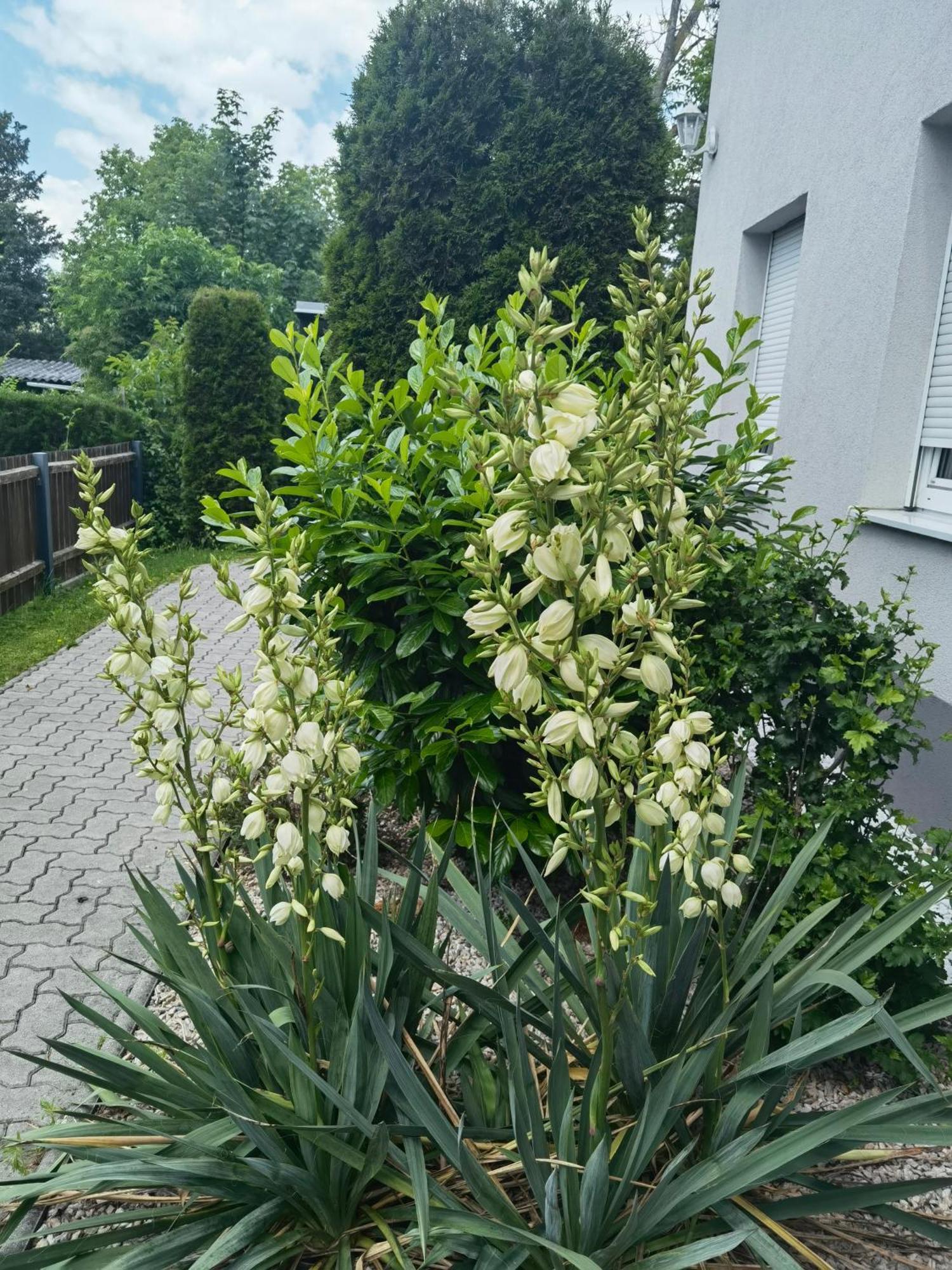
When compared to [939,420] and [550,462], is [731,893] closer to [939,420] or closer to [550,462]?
[550,462]

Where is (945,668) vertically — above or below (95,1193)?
above

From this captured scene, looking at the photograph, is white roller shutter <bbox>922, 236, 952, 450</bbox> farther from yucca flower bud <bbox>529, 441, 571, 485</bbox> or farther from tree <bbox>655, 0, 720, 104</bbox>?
tree <bbox>655, 0, 720, 104</bbox>

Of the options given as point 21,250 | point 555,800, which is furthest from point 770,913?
point 21,250

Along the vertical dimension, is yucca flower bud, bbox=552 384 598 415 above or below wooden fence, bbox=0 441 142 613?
above

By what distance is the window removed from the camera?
429 cm

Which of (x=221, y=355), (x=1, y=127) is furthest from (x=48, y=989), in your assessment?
(x=1, y=127)

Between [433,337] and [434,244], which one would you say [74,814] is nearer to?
[433,337]

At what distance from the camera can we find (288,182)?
140ft

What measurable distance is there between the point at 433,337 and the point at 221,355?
9985mm

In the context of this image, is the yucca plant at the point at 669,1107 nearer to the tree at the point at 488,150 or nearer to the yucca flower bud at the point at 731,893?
the yucca flower bud at the point at 731,893

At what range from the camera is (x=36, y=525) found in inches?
358

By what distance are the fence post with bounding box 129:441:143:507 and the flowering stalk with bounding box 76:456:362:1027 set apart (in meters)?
11.6

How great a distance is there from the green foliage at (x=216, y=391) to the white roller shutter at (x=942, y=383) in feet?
31.3

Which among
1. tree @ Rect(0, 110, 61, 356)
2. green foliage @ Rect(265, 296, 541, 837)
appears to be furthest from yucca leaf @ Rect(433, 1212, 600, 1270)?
tree @ Rect(0, 110, 61, 356)
